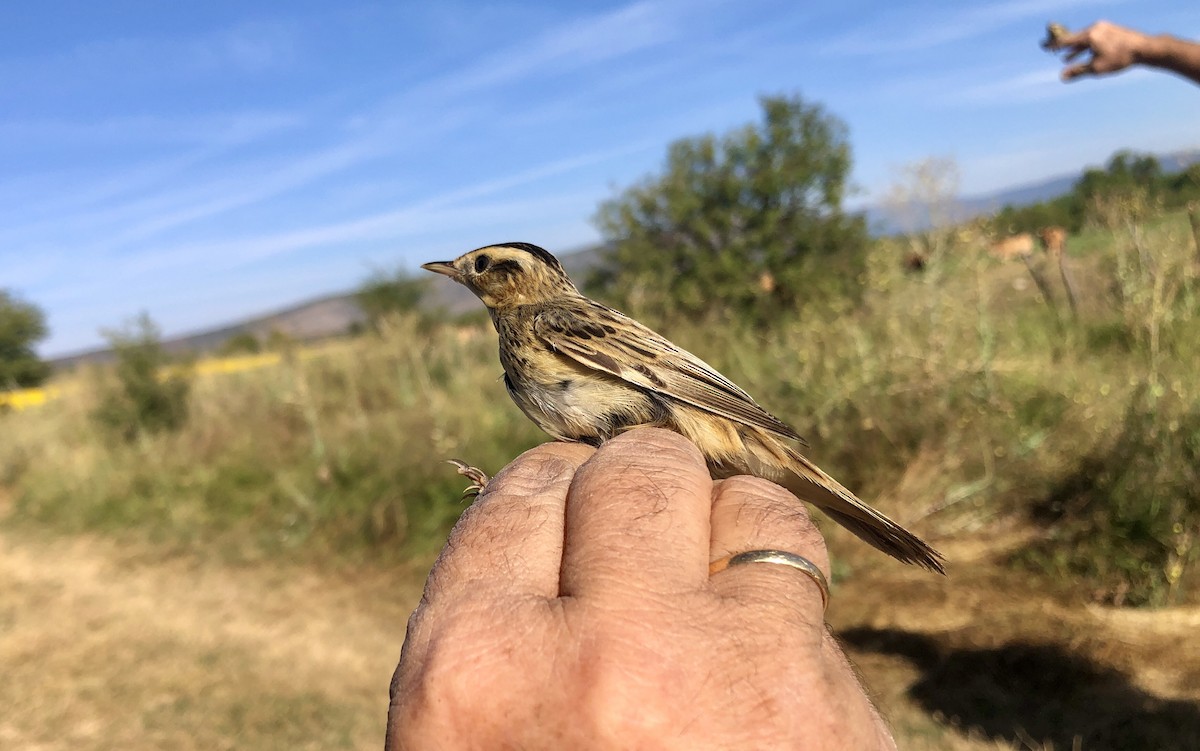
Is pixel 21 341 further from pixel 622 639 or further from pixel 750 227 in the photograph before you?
pixel 622 639

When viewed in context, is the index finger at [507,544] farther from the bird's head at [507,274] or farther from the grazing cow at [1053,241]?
the grazing cow at [1053,241]

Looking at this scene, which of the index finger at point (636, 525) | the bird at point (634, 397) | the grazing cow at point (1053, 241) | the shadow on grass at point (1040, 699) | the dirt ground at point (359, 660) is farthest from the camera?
the grazing cow at point (1053, 241)

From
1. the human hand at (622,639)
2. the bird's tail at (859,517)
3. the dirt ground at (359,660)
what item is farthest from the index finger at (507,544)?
the dirt ground at (359,660)

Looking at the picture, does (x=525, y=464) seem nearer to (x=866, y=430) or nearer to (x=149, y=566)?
(x=866, y=430)

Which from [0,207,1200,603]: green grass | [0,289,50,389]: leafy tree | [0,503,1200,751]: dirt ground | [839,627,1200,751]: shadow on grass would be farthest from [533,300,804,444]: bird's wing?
[0,289,50,389]: leafy tree

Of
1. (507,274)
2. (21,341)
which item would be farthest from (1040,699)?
(21,341)

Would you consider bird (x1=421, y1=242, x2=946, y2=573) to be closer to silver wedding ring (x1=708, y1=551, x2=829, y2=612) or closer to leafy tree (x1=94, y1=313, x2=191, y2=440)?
silver wedding ring (x1=708, y1=551, x2=829, y2=612)
